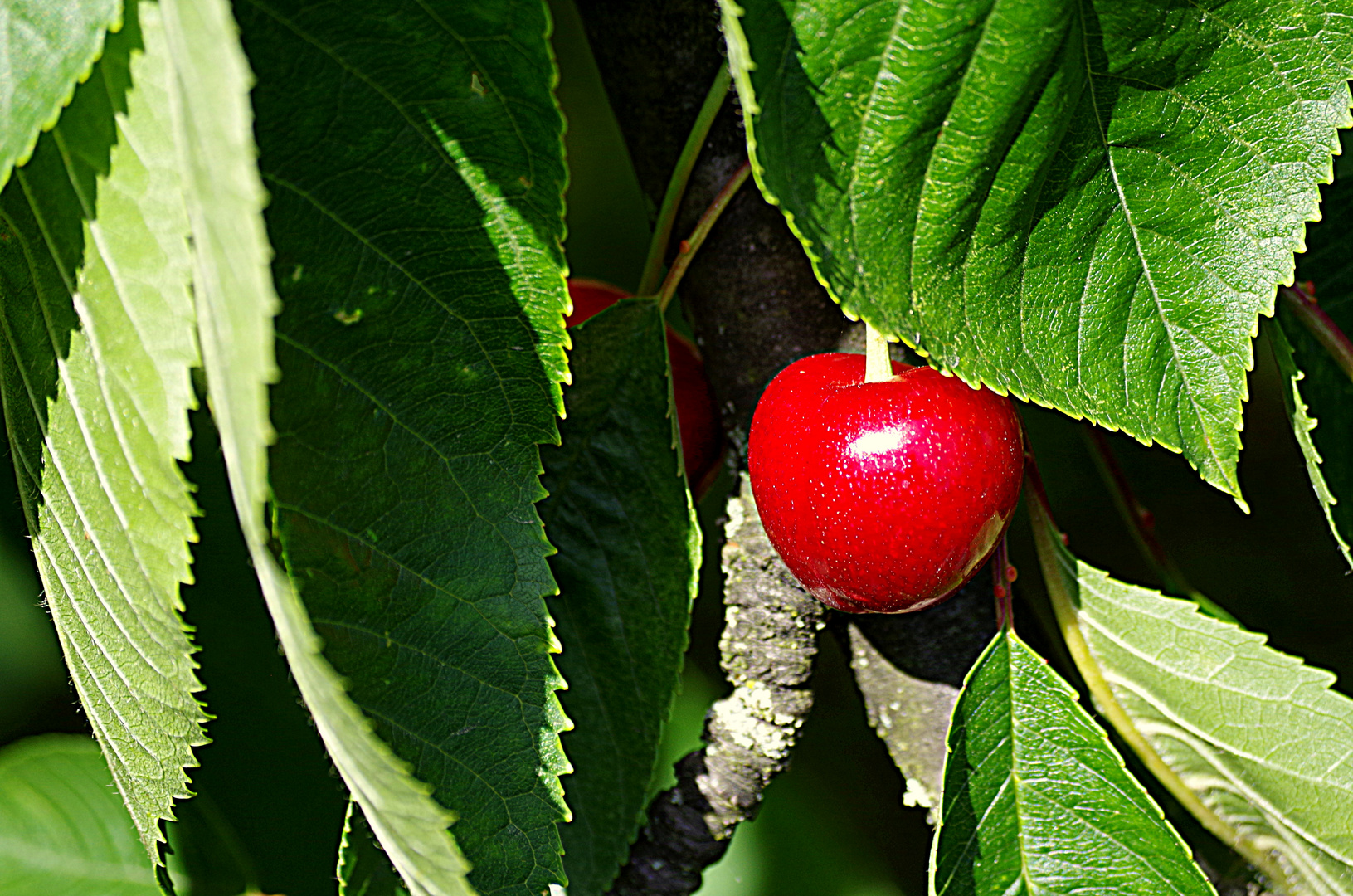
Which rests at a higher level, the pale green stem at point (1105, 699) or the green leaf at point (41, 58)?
the green leaf at point (41, 58)

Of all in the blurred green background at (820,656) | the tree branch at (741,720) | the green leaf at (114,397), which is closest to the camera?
the green leaf at (114,397)

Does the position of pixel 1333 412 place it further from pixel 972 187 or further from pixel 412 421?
pixel 412 421

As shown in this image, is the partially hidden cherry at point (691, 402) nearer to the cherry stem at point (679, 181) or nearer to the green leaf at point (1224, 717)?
the cherry stem at point (679, 181)

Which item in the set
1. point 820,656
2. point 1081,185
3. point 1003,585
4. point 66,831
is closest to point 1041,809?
point 1003,585

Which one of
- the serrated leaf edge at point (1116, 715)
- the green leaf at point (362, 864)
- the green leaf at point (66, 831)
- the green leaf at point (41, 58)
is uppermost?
the green leaf at point (41, 58)

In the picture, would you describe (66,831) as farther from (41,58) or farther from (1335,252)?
(1335,252)

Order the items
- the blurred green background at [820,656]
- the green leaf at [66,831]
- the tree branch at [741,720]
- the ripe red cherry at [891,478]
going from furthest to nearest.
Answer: the blurred green background at [820,656], the green leaf at [66,831], the tree branch at [741,720], the ripe red cherry at [891,478]

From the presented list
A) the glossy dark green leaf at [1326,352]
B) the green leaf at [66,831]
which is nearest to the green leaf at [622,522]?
the glossy dark green leaf at [1326,352]
